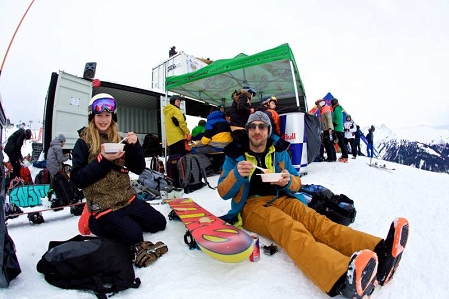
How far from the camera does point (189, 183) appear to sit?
14.8 ft

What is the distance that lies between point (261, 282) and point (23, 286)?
164 centimetres

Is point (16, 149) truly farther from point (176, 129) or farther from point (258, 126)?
point (258, 126)

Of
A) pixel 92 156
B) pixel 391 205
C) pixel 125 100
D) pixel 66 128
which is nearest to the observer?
pixel 92 156

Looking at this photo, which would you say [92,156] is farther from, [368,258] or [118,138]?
[368,258]

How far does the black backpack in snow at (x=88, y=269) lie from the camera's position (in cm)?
154

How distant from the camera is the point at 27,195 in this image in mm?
3631

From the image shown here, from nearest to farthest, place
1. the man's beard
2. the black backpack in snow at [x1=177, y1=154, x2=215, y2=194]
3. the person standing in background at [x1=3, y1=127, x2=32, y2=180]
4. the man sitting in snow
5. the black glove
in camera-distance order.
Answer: the man sitting in snow
the black glove
the man's beard
the black backpack in snow at [x1=177, y1=154, x2=215, y2=194]
the person standing in background at [x1=3, y1=127, x2=32, y2=180]

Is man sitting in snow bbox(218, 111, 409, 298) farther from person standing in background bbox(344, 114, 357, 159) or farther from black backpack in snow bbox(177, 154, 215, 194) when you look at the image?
person standing in background bbox(344, 114, 357, 159)

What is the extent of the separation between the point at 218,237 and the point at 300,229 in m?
0.60

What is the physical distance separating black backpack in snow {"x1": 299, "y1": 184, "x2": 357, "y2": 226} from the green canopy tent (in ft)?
8.41

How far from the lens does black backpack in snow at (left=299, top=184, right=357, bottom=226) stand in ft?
7.61

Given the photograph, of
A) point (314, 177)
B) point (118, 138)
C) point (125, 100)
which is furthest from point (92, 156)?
point (125, 100)

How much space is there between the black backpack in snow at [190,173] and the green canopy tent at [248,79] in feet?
7.53

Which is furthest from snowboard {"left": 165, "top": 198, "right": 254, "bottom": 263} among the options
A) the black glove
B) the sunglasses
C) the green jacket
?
the green jacket
